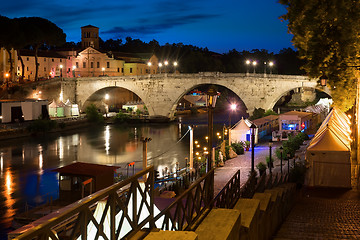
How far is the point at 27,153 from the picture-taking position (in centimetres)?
2475

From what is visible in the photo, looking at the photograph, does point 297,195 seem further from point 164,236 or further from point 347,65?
point 164,236

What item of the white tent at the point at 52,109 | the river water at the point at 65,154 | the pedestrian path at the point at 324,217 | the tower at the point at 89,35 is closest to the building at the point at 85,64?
the tower at the point at 89,35

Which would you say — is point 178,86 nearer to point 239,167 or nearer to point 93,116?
point 93,116

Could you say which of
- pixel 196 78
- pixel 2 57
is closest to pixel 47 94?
pixel 2 57

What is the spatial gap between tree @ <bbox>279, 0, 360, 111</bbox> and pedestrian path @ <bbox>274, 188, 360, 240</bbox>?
306 centimetres

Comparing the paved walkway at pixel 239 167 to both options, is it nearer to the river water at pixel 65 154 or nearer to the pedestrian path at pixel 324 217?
the pedestrian path at pixel 324 217

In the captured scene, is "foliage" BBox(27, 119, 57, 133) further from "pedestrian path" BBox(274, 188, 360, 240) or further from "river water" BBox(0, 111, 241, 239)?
"pedestrian path" BBox(274, 188, 360, 240)

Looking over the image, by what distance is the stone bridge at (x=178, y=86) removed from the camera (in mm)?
37531

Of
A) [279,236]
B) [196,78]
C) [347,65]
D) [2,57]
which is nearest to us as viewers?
[279,236]

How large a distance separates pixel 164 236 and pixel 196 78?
124ft

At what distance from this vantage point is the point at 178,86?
4141cm

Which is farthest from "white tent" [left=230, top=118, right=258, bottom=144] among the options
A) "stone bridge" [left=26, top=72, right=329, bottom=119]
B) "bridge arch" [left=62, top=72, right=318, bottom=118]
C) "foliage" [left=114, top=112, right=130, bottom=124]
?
"foliage" [left=114, top=112, right=130, bottom=124]

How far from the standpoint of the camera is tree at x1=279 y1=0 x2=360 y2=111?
976cm

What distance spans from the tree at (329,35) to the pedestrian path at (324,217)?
10.0 feet
